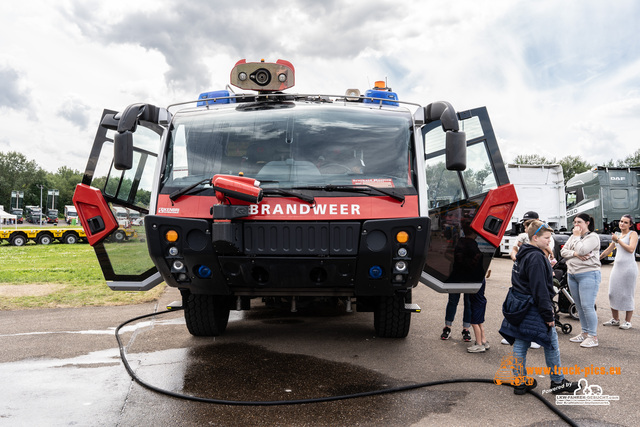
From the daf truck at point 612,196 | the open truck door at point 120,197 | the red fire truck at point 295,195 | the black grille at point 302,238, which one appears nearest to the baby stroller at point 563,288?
the red fire truck at point 295,195

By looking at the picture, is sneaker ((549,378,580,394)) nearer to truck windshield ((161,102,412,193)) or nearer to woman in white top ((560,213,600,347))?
woman in white top ((560,213,600,347))

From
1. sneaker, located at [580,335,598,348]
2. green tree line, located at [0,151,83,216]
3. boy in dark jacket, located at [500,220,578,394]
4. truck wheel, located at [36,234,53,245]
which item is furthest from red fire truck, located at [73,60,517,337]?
green tree line, located at [0,151,83,216]

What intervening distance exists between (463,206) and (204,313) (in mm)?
3064

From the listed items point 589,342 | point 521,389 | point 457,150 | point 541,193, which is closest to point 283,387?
point 521,389

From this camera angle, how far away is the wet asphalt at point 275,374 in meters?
3.71

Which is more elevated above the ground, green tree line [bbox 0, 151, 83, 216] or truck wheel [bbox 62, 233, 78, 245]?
green tree line [bbox 0, 151, 83, 216]

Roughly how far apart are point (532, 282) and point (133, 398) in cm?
338

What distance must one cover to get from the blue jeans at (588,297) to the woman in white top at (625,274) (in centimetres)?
88

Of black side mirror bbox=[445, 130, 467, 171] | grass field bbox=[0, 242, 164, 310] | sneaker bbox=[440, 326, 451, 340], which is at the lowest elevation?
sneaker bbox=[440, 326, 451, 340]

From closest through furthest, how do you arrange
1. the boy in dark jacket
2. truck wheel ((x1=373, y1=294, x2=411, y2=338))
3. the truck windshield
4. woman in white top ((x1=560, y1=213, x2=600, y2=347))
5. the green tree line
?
the boy in dark jacket < the truck windshield < truck wheel ((x1=373, y1=294, x2=411, y2=338)) < woman in white top ((x1=560, y1=213, x2=600, y2=347)) < the green tree line

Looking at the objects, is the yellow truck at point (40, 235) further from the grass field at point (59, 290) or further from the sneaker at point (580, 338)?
the sneaker at point (580, 338)

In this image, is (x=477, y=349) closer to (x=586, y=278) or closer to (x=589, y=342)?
(x=589, y=342)

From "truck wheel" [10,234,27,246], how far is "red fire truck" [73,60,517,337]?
26237 millimetres

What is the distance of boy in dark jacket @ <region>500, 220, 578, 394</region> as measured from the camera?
4062mm
